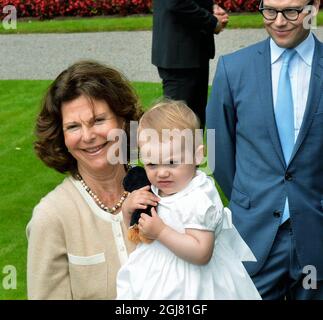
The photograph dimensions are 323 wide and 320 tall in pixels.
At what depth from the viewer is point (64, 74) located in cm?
339

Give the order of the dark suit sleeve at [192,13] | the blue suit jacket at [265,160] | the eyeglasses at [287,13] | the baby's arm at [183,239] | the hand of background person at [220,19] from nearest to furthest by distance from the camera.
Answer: the baby's arm at [183,239], the eyeglasses at [287,13], the blue suit jacket at [265,160], the dark suit sleeve at [192,13], the hand of background person at [220,19]

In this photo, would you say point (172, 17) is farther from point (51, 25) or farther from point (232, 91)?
point (51, 25)

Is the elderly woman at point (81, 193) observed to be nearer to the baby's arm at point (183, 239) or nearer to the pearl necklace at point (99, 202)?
the pearl necklace at point (99, 202)

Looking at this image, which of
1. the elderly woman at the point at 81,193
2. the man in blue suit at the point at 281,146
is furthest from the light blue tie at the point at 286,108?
the elderly woman at the point at 81,193

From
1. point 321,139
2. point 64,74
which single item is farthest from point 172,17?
point 64,74

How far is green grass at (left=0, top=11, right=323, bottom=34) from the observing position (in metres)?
14.5

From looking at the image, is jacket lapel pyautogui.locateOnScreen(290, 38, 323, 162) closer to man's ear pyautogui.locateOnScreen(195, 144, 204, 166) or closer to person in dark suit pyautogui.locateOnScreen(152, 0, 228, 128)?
man's ear pyautogui.locateOnScreen(195, 144, 204, 166)

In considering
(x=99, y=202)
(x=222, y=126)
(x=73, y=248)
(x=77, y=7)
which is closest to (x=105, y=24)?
(x=77, y=7)

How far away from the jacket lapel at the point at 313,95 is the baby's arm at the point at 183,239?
44.2 inches

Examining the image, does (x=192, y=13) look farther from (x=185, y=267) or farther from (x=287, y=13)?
(x=185, y=267)

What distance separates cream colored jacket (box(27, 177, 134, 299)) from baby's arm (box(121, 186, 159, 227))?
126 mm

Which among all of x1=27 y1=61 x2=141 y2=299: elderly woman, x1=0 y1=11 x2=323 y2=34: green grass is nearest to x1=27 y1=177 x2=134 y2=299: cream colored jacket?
x1=27 y1=61 x2=141 y2=299: elderly woman

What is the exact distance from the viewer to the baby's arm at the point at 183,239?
9.87 feet
